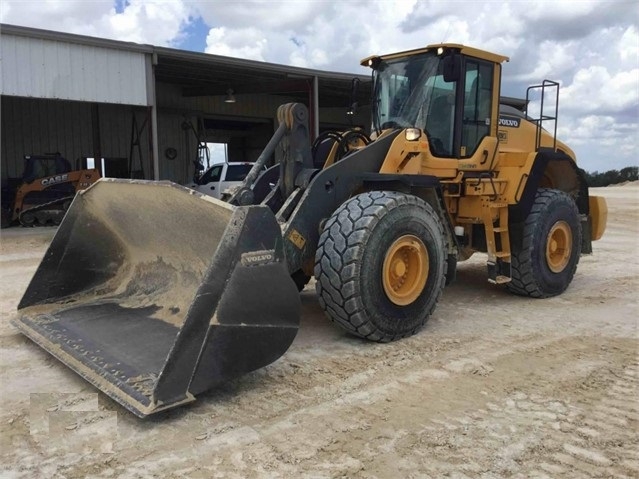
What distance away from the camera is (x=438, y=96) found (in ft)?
17.6

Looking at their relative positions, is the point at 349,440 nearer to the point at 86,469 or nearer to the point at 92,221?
the point at 86,469

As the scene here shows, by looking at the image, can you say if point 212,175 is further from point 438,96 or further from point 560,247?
point 438,96

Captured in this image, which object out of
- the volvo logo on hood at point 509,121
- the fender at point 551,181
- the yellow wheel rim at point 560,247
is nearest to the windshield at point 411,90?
the volvo logo on hood at point 509,121

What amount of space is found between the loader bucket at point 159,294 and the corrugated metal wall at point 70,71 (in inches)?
345

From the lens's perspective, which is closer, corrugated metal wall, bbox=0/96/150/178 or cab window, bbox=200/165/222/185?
cab window, bbox=200/165/222/185

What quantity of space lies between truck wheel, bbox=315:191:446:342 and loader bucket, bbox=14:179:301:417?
66 cm

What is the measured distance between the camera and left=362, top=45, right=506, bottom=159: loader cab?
5.34 meters

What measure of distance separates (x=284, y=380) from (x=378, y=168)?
2.08 m

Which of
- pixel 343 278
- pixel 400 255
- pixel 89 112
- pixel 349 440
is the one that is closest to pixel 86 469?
pixel 349 440

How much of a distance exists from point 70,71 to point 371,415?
11.5m

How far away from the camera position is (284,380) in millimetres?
3662

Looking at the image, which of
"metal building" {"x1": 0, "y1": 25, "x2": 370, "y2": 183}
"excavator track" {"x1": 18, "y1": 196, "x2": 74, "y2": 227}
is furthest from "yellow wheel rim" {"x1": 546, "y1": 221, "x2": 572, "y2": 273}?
"excavator track" {"x1": 18, "y1": 196, "x2": 74, "y2": 227}

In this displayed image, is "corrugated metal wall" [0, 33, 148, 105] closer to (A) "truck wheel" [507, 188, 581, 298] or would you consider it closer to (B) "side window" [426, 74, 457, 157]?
(B) "side window" [426, 74, 457, 157]

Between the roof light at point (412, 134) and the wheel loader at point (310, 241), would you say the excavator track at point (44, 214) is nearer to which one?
the wheel loader at point (310, 241)
